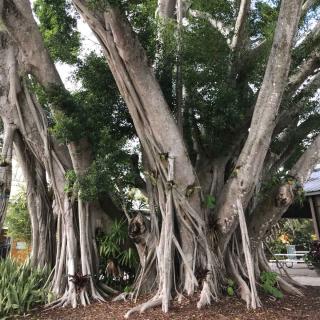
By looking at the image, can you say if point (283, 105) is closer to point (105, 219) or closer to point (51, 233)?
point (105, 219)

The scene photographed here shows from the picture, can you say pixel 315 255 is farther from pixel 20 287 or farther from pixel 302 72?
pixel 20 287

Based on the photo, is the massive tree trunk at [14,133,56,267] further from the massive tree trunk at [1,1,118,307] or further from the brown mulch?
the brown mulch

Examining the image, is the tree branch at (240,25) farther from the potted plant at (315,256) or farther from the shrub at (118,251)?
the potted plant at (315,256)

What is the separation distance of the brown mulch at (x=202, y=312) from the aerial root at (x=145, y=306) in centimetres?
5

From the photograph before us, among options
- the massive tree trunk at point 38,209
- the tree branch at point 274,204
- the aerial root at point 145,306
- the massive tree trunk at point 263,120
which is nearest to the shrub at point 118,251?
the massive tree trunk at point 38,209

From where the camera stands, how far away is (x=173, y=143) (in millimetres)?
4777

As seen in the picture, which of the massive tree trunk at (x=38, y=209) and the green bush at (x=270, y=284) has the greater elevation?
the massive tree trunk at (x=38, y=209)

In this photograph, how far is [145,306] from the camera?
169 inches

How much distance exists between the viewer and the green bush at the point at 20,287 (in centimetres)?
457

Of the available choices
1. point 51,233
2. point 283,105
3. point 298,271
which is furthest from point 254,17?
point 298,271

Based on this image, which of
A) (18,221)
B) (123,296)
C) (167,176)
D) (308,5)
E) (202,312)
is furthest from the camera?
(18,221)

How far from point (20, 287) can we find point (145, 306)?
1572 mm

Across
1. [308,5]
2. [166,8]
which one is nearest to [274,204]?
[308,5]

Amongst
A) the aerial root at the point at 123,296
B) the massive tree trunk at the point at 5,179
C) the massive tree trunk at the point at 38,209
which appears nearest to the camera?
the massive tree trunk at the point at 5,179
